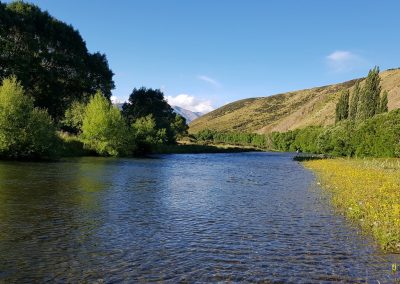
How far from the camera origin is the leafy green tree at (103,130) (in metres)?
71.6

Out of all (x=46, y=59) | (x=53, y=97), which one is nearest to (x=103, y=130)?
(x=53, y=97)

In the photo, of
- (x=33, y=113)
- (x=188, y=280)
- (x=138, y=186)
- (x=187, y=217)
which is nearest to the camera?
(x=188, y=280)

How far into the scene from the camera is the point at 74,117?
81.1 metres

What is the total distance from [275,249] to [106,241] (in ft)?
19.9

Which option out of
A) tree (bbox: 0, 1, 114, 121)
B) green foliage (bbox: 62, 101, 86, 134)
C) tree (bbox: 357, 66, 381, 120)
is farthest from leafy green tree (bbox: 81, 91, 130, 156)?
tree (bbox: 357, 66, 381, 120)

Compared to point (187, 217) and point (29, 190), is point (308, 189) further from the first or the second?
point (29, 190)

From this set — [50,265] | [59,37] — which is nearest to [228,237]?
[50,265]

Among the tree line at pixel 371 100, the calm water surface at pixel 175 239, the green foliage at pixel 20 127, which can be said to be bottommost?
the calm water surface at pixel 175 239

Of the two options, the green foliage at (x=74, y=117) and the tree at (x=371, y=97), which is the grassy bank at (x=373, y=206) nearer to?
the green foliage at (x=74, y=117)

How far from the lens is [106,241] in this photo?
566 inches

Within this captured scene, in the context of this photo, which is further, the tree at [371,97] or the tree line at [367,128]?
the tree at [371,97]

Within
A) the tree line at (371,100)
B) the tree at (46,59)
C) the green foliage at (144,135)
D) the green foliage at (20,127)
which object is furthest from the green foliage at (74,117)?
the tree line at (371,100)

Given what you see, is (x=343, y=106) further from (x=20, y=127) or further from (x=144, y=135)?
(x=20, y=127)

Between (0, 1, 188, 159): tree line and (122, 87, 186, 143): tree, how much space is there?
13.6 m
